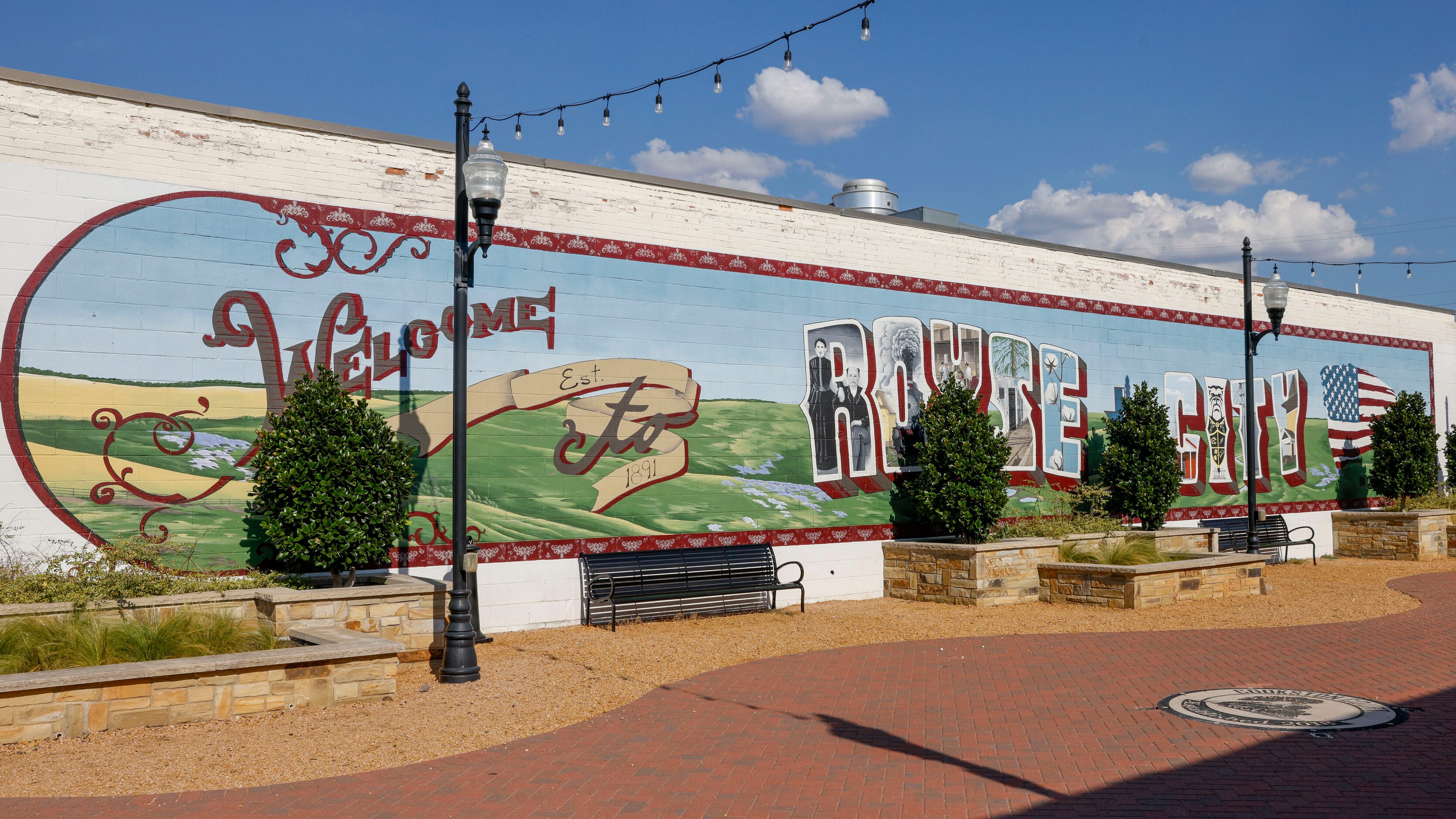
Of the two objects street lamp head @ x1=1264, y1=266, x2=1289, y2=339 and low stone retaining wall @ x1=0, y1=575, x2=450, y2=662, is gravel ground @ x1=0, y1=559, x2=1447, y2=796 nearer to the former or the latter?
Answer: low stone retaining wall @ x1=0, y1=575, x2=450, y2=662

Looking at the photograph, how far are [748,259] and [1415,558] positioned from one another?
51.2ft

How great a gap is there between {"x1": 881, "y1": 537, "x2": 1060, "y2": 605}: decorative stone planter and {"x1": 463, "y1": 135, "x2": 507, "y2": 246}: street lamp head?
7954 millimetres

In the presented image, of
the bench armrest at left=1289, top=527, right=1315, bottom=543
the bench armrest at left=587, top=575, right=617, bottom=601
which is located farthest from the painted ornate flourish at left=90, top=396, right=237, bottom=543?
the bench armrest at left=1289, top=527, right=1315, bottom=543

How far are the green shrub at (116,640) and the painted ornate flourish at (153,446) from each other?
150 cm

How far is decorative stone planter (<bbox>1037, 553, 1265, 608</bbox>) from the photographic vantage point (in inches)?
527

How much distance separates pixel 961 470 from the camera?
46.3ft

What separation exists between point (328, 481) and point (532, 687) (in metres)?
2.81

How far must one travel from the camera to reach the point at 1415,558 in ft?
66.0

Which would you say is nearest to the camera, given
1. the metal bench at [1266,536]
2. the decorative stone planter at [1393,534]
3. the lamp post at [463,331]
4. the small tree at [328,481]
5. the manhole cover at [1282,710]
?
the manhole cover at [1282,710]

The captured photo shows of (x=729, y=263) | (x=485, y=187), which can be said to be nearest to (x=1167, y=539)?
(x=729, y=263)

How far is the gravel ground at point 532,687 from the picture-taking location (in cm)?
630

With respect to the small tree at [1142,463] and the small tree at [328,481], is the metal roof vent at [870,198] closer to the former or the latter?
the small tree at [1142,463]

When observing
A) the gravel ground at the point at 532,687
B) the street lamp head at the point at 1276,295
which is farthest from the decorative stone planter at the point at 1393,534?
the street lamp head at the point at 1276,295

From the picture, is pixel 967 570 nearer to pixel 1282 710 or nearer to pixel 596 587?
pixel 596 587
